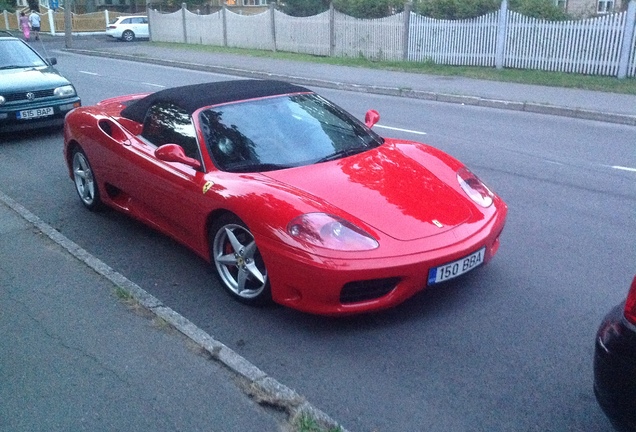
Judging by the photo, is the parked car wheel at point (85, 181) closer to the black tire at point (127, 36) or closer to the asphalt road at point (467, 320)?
the asphalt road at point (467, 320)

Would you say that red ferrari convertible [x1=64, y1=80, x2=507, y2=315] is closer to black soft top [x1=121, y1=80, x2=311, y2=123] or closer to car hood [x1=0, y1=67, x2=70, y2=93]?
black soft top [x1=121, y1=80, x2=311, y2=123]

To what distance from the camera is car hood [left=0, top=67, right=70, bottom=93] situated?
404 inches

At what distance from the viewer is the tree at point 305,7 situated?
36969 millimetres

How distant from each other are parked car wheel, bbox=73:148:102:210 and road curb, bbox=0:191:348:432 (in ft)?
3.84

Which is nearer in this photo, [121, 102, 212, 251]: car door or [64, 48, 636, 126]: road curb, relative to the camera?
[121, 102, 212, 251]: car door

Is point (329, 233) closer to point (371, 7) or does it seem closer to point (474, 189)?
point (474, 189)

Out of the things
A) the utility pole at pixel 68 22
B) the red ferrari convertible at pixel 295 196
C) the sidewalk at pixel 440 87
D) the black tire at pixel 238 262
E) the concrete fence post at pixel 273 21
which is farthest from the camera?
the utility pole at pixel 68 22

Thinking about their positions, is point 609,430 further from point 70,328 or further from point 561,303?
point 70,328

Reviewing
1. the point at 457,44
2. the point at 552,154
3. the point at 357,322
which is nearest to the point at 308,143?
the point at 357,322

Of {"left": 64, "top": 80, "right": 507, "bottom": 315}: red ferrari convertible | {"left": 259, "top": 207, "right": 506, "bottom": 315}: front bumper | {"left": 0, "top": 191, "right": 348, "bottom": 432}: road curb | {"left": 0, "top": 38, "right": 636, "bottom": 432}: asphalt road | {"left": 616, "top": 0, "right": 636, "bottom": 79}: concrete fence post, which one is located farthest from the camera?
{"left": 616, "top": 0, "right": 636, "bottom": 79}: concrete fence post

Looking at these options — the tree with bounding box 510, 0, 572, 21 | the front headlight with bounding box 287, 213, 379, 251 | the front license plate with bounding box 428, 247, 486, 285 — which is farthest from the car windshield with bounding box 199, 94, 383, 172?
the tree with bounding box 510, 0, 572, 21

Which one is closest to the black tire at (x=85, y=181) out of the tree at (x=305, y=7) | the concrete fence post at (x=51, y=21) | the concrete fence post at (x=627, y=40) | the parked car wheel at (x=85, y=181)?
the parked car wheel at (x=85, y=181)

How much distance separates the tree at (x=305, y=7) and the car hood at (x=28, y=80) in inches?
1070

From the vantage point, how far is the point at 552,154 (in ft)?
29.2
